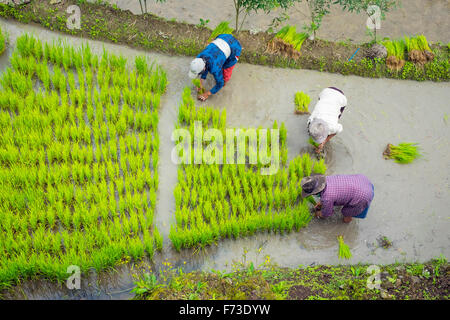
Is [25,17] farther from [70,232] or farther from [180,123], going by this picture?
[70,232]

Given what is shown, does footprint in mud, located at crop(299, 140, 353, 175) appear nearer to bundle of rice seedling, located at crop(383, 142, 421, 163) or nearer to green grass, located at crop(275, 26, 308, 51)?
bundle of rice seedling, located at crop(383, 142, 421, 163)

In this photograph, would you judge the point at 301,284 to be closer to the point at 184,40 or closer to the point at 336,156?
the point at 336,156

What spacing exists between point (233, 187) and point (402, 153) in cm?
184

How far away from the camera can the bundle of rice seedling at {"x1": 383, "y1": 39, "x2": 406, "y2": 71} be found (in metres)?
5.27

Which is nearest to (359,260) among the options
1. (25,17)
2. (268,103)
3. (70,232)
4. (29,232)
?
(268,103)

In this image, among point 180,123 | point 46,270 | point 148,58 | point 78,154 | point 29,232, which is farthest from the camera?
point 148,58

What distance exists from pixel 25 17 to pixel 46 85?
4.07ft

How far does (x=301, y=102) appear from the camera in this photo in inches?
196

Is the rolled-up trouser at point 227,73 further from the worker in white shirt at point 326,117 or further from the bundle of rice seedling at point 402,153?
the bundle of rice seedling at point 402,153

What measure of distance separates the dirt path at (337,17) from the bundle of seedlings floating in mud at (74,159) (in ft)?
3.31

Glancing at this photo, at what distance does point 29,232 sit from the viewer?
157 inches
